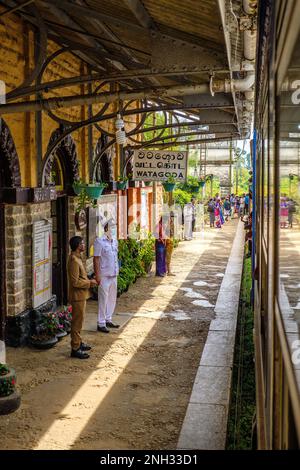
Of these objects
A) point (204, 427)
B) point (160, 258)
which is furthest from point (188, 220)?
point (204, 427)

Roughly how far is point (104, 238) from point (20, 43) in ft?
9.47

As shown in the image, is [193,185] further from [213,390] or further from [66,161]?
[213,390]

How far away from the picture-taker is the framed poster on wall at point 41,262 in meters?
8.28

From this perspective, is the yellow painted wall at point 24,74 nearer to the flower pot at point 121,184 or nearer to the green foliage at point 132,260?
the flower pot at point 121,184

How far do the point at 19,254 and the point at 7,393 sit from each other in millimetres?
2542

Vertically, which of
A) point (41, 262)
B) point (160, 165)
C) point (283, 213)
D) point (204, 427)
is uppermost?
point (160, 165)

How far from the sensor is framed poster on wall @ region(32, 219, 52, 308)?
8.28m

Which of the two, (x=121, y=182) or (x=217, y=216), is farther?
(x=217, y=216)

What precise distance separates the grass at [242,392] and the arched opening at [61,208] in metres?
3.11

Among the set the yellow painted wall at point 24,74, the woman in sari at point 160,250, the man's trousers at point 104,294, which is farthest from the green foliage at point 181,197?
the man's trousers at point 104,294

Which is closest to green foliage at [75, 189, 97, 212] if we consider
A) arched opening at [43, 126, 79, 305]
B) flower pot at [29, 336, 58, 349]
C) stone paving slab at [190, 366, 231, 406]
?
arched opening at [43, 126, 79, 305]

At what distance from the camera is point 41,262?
859 cm

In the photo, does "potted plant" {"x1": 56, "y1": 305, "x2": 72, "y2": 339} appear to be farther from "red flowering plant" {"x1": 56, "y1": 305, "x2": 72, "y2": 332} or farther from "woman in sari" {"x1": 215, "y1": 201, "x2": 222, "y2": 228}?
"woman in sari" {"x1": 215, "y1": 201, "x2": 222, "y2": 228}

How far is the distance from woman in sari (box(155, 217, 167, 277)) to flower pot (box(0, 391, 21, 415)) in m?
8.13
